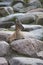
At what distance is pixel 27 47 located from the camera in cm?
405

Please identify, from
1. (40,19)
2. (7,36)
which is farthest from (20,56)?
(40,19)

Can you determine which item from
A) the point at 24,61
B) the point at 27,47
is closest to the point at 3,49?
the point at 27,47

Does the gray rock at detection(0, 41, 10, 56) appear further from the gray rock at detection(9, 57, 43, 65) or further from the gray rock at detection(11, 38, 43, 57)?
the gray rock at detection(9, 57, 43, 65)

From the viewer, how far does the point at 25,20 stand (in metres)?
7.43

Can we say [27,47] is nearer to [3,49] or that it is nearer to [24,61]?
[3,49]

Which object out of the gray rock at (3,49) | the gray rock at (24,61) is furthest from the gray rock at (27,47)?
the gray rock at (24,61)

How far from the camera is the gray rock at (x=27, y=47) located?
398 cm

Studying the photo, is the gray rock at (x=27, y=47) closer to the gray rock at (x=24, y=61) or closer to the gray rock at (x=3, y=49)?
the gray rock at (x=3, y=49)

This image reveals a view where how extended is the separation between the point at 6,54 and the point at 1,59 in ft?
1.13

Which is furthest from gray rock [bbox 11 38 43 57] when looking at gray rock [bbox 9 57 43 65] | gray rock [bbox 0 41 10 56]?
gray rock [bbox 9 57 43 65]

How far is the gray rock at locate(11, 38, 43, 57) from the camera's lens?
13.1 ft

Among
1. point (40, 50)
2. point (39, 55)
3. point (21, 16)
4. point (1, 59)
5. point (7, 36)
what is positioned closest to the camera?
point (1, 59)

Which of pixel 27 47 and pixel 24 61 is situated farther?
pixel 27 47

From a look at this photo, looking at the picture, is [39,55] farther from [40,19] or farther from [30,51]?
[40,19]
